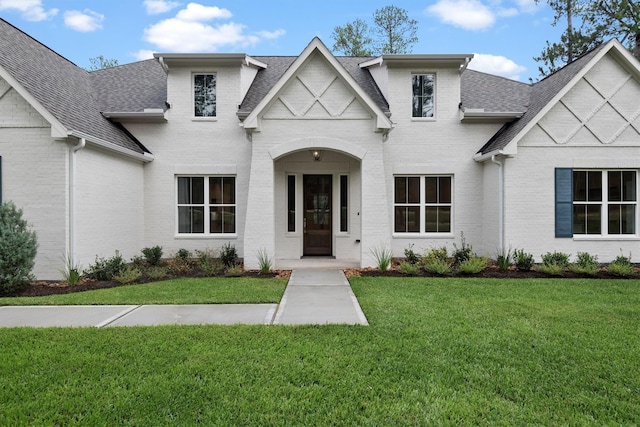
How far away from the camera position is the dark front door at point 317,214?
1295cm

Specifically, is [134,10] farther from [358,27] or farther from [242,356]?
[242,356]

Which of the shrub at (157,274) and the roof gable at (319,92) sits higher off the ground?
the roof gable at (319,92)

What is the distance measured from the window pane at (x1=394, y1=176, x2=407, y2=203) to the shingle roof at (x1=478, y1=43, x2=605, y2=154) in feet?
8.51

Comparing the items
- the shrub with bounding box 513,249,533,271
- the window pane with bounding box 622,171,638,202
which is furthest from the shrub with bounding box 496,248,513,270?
the window pane with bounding box 622,171,638,202

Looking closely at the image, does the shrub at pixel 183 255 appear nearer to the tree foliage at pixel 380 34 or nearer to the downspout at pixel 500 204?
the downspout at pixel 500 204

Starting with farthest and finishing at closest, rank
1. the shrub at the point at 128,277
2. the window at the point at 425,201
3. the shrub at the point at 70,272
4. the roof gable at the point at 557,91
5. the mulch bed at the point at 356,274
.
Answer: the window at the point at 425,201 → the roof gable at the point at 557,91 → the shrub at the point at 128,277 → the shrub at the point at 70,272 → the mulch bed at the point at 356,274

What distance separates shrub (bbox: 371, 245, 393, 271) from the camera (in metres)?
10.2

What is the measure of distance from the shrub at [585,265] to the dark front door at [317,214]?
6971 mm

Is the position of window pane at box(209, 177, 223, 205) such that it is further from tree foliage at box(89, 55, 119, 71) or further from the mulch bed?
tree foliage at box(89, 55, 119, 71)

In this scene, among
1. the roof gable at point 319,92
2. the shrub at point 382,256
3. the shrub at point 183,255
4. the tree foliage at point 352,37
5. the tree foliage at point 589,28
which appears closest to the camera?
the shrub at point 382,256

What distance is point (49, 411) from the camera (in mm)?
3295

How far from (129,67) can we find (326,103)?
909cm

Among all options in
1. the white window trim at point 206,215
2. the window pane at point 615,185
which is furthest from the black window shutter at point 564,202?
the white window trim at point 206,215

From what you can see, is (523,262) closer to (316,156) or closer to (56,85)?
(316,156)
